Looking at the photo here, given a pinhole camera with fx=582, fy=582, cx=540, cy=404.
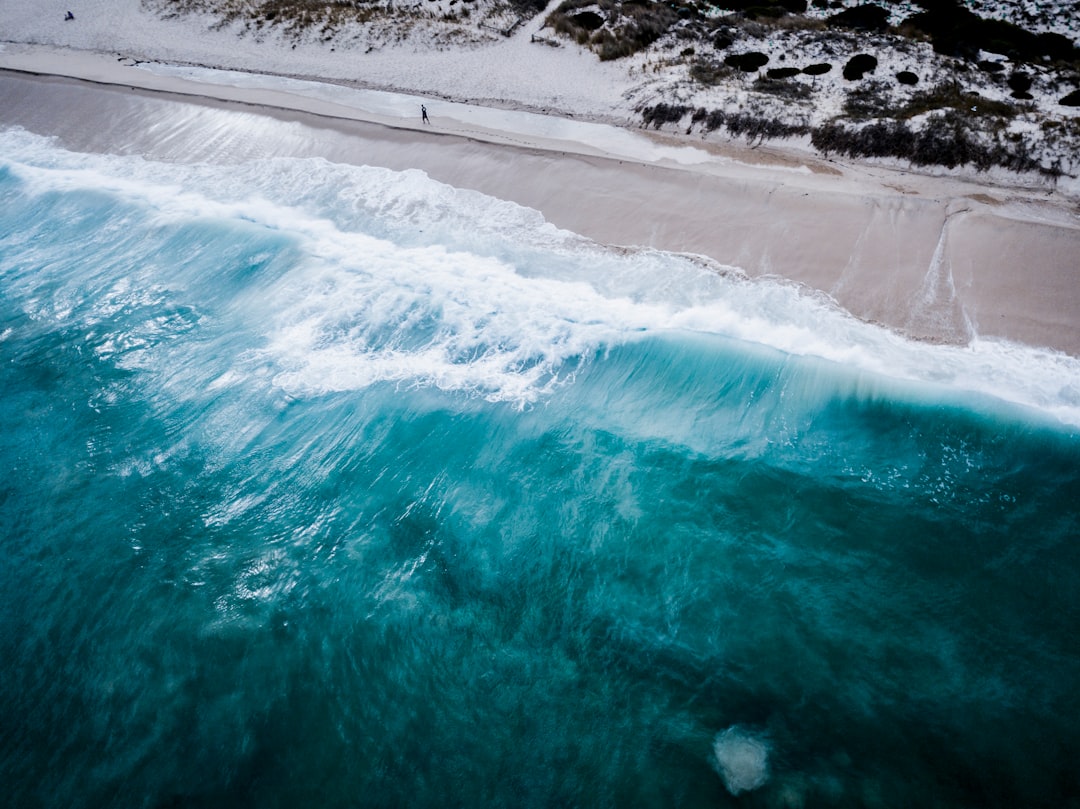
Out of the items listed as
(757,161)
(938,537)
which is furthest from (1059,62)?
(938,537)

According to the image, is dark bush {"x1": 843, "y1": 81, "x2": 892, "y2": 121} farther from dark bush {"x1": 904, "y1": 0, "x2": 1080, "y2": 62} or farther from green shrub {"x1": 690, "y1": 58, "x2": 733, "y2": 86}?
green shrub {"x1": 690, "y1": 58, "x2": 733, "y2": 86}

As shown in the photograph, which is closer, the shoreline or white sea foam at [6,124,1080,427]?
white sea foam at [6,124,1080,427]

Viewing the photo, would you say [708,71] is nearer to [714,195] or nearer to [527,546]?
[714,195]

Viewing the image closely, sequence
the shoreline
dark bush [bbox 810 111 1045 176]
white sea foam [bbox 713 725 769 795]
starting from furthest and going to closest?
dark bush [bbox 810 111 1045 176], the shoreline, white sea foam [bbox 713 725 769 795]

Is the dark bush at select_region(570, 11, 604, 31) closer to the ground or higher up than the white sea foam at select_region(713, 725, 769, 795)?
higher up

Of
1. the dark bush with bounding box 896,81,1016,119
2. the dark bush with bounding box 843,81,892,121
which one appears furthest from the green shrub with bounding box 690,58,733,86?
Answer: the dark bush with bounding box 896,81,1016,119
